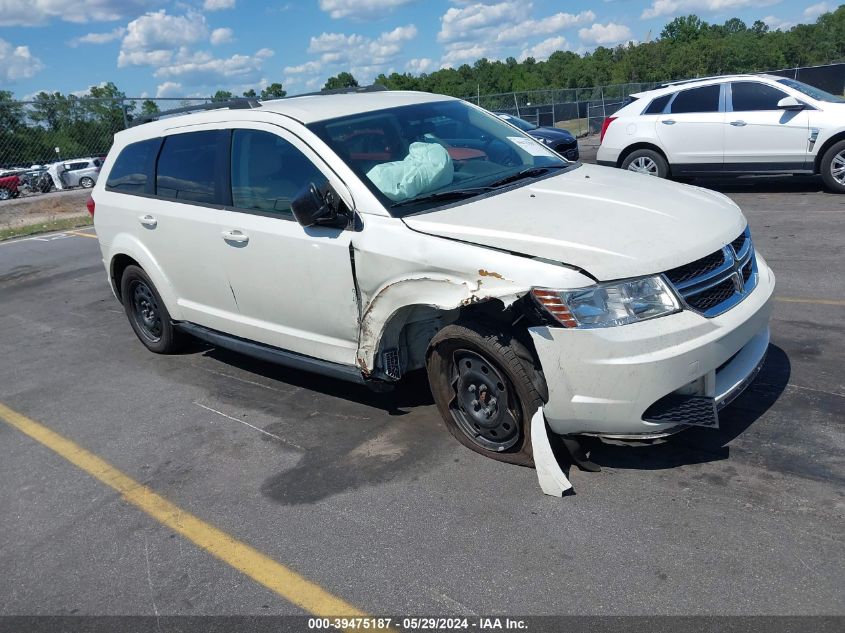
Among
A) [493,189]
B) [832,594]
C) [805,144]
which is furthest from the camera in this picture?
[805,144]

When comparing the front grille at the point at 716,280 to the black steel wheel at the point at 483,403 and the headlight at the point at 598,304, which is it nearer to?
the headlight at the point at 598,304

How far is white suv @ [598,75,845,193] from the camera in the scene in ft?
34.3

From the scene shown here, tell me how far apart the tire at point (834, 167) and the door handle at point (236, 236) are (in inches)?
357

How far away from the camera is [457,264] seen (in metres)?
3.64

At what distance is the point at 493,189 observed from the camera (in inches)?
169

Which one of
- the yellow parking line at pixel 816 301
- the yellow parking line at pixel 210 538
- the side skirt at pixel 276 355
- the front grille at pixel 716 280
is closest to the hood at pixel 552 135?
the yellow parking line at pixel 816 301

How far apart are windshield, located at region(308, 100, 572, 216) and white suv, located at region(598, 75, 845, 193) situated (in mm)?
6141

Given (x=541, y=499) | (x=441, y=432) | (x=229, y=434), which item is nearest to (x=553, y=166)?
(x=441, y=432)

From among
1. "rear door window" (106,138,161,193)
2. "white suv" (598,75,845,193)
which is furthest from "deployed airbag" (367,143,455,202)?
"white suv" (598,75,845,193)

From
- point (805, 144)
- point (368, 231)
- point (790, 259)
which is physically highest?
point (368, 231)

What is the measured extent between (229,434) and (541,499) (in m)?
2.16

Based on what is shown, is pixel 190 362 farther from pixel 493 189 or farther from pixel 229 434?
pixel 493 189

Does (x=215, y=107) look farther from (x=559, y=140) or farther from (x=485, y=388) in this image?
(x=559, y=140)

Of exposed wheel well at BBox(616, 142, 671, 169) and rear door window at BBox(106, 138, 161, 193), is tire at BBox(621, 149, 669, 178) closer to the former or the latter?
exposed wheel well at BBox(616, 142, 671, 169)
